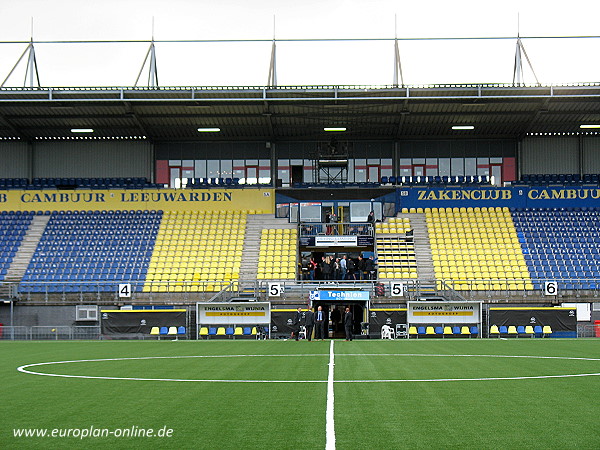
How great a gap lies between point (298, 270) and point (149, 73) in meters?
15.7

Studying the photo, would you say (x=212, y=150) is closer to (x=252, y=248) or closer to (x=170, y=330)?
(x=252, y=248)

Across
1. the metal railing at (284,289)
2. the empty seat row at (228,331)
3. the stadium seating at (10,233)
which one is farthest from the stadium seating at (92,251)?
Result: the empty seat row at (228,331)

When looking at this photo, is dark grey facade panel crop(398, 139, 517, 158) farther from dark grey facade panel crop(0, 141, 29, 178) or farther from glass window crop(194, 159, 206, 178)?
dark grey facade panel crop(0, 141, 29, 178)

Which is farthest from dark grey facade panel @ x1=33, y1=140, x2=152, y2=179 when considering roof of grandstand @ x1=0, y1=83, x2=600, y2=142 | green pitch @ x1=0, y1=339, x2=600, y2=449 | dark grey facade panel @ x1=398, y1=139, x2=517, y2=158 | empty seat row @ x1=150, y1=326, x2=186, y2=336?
green pitch @ x1=0, y1=339, x2=600, y2=449

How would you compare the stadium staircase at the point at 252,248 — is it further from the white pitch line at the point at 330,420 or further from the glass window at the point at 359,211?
the white pitch line at the point at 330,420

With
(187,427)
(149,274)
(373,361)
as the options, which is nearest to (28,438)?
(187,427)

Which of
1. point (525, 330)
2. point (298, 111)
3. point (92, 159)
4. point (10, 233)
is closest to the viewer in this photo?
point (525, 330)

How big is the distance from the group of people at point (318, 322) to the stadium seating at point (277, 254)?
572cm

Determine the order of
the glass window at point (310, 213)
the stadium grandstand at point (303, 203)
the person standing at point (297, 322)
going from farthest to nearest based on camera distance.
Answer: the glass window at point (310, 213)
the stadium grandstand at point (303, 203)
the person standing at point (297, 322)

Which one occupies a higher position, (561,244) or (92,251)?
(561,244)

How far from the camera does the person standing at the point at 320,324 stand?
37156mm

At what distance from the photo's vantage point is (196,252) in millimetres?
51844

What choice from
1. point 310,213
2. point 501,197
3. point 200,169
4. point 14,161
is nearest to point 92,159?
point 14,161

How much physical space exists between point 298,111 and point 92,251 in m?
16.5
